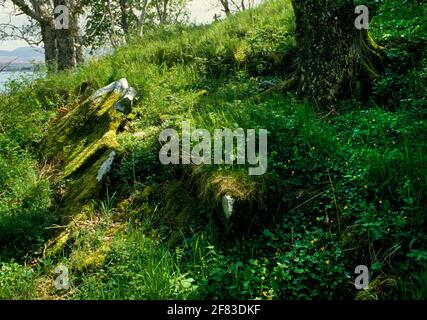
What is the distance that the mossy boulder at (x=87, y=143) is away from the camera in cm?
589

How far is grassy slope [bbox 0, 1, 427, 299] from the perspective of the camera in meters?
3.75

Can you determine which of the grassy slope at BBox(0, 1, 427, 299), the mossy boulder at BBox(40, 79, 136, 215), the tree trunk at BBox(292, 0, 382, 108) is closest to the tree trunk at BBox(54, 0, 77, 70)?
the mossy boulder at BBox(40, 79, 136, 215)

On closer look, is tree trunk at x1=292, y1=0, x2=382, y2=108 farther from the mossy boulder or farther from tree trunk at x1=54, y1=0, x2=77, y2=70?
tree trunk at x1=54, y1=0, x2=77, y2=70

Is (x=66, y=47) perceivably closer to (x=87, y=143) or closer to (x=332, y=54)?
(x=87, y=143)

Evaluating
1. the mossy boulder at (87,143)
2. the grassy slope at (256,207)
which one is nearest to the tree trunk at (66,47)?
the mossy boulder at (87,143)

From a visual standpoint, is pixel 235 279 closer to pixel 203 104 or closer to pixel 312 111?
pixel 312 111

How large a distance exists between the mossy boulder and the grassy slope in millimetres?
211

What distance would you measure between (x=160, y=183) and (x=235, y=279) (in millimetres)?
2227

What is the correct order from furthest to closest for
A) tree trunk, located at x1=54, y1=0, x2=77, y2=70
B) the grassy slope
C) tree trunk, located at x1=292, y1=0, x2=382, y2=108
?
1. tree trunk, located at x1=54, y1=0, x2=77, y2=70
2. tree trunk, located at x1=292, y1=0, x2=382, y2=108
3. the grassy slope

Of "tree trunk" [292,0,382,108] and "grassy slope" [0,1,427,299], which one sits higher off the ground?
"tree trunk" [292,0,382,108]

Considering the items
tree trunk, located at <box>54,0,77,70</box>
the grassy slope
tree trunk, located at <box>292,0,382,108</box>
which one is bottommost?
the grassy slope

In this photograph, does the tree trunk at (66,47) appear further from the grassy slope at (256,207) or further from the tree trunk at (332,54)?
the tree trunk at (332,54)
